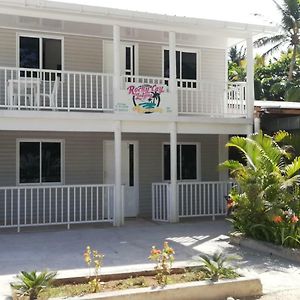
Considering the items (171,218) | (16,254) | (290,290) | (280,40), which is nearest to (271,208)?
(290,290)

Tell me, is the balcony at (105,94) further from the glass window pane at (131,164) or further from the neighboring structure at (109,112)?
the glass window pane at (131,164)

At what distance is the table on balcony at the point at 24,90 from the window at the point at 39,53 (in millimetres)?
1305

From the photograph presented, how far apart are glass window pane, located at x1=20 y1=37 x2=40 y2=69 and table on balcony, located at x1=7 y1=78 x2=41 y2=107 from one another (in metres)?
1.29

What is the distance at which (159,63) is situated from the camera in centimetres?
1538

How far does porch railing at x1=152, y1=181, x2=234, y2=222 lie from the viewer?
13.2 metres

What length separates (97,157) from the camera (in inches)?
569

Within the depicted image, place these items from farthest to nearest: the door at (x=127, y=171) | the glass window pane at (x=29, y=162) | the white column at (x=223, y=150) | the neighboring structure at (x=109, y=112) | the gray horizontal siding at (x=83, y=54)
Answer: the white column at (x=223, y=150) < the door at (x=127, y=171) < the gray horizontal siding at (x=83, y=54) < the glass window pane at (x=29, y=162) < the neighboring structure at (x=109, y=112)

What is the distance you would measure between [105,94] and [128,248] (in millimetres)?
5082

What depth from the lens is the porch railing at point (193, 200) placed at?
43.5 feet

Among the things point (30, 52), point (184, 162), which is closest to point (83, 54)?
point (30, 52)

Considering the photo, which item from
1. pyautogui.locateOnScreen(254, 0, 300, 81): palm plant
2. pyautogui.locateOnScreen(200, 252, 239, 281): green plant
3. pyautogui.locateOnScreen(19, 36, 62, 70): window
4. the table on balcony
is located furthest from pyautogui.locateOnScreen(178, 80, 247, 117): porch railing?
pyautogui.locateOnScreen(254, 0, 300, 81): palm plant

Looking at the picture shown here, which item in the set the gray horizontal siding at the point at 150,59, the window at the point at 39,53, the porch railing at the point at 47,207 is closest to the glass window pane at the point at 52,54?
the window at the point at 39,53

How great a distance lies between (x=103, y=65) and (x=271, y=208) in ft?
24.6

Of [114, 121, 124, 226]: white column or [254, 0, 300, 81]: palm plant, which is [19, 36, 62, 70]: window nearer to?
[114, 121, 124, 226]: white column
